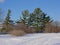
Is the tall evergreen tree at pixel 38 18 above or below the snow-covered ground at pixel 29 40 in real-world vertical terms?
above

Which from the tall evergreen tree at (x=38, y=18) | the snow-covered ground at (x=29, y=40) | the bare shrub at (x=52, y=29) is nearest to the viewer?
the snow-covered ground at (x=29, y=40)

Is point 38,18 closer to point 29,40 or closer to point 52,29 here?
point 52,29

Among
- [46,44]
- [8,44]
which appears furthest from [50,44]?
[8,44]

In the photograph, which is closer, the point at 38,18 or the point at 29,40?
the point at 29,40

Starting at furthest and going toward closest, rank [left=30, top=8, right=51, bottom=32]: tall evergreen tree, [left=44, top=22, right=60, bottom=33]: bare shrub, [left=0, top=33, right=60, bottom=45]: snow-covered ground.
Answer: [left=30, top=8, right=51, bottom=32]: tall evergreen tree < [left=44, top=22, right=60, bottom=33]: bare shrub < [left=0, top=33, right=60, bottom=45]: snow-covered ground

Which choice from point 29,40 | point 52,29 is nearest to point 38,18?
point 52,29

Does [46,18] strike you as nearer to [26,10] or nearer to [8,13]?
[26,10]

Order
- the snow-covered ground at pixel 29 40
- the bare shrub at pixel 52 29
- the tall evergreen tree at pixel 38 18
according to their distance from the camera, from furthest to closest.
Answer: the tall evergreen tree at pixel 38 18, the bare shrub at pixel 52 29, the snow-covered ground at pixel 29 40

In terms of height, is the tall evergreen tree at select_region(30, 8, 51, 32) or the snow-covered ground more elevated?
the tall evergreen tree at select_region(30, 8, 51, 32)

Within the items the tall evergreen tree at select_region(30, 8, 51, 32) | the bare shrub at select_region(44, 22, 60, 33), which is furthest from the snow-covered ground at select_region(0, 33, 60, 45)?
the tall evergreen tree at select_region(30, 8, 51, 32)

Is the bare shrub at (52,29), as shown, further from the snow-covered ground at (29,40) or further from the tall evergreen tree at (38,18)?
the snow-covered ground at (29,40)

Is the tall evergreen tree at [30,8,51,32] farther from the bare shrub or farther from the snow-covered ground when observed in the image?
the snow-covered ground

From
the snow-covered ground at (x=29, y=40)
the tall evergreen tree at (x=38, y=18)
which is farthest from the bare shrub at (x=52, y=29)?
the snow-covered ground at (x=29, y=40)

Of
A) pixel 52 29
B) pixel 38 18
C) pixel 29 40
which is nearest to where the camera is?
pixel 29 40
